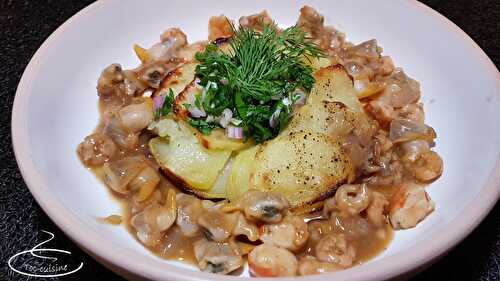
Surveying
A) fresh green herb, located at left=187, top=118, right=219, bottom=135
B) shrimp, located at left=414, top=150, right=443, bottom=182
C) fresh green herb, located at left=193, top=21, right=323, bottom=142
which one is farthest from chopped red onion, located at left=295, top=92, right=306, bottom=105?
shrimp, located at left=414, top=150, right=443, bottom=182

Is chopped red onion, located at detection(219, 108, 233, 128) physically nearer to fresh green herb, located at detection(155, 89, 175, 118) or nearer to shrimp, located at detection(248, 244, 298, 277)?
fresh green herb, located at detection(155, 89, 175, 118)

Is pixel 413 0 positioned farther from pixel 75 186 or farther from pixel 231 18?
pixel 75 186

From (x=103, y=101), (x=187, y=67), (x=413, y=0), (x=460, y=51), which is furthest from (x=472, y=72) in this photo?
→ (x=103, y=101)

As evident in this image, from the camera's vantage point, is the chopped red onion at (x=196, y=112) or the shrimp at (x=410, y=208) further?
the chopped red onion at (x=196, y=112)

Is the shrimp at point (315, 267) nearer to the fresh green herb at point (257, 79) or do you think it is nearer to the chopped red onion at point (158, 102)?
the fresh green herb at point (257, 79)

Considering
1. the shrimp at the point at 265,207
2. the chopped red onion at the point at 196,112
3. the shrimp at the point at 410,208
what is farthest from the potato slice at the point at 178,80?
the shrimp at the point at 410,208
